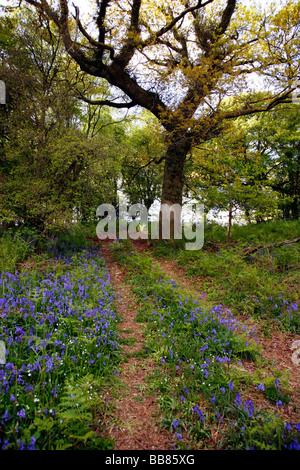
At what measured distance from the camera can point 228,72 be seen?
714 cm

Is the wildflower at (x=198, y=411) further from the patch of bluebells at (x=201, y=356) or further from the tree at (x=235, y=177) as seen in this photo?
the tree at (x=235, y=177)

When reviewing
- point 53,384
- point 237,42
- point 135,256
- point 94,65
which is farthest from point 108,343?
point 237,42

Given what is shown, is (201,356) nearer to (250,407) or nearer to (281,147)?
(250,407)

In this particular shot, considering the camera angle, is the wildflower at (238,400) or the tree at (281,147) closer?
the wildflower at (238,400)

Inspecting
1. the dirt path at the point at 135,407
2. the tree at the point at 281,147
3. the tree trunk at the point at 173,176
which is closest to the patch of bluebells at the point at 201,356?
the dirt path at the point at 135,407

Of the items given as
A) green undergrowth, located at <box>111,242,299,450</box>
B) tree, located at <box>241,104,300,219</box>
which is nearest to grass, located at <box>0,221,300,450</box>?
green undergrowth, located at <box>111,242,299,450</box>

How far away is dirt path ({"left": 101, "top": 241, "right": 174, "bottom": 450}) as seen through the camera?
201 cm

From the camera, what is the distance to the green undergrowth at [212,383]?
1954 mm

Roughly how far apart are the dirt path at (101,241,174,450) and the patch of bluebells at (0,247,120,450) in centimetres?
24

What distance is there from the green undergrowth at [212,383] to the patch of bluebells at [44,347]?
720 millimetres
